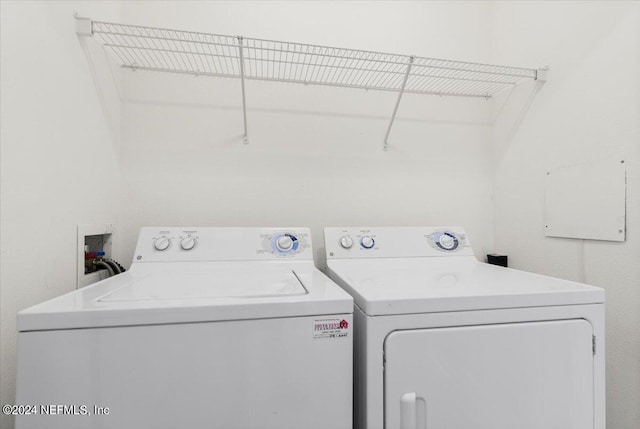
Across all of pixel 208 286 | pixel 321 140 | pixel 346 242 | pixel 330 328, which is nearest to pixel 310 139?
pixel 321 140

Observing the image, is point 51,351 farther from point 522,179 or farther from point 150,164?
point 522,179

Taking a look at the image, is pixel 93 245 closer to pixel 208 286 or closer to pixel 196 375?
pixel 208 286

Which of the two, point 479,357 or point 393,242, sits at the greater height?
point 393,242

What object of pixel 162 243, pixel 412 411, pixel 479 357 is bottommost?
pixel 412 411

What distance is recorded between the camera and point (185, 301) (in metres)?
0.73

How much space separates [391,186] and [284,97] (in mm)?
750

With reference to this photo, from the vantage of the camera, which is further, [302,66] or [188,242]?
[302,66]

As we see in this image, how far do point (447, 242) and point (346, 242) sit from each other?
52cm

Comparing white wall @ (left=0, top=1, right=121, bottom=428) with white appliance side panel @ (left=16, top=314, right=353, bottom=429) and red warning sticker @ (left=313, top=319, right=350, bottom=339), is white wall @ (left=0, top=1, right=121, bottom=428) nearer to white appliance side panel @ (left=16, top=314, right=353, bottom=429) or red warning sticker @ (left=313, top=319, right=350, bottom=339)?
white appliance side panel @ (left=16, top=314, right=353, bottom=429)

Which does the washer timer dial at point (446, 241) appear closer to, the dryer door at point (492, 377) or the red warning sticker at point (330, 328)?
the dryer door at point (492, 377)

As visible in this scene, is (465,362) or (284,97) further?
(284,97)

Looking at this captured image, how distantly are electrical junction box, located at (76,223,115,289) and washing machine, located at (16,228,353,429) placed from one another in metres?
0.42

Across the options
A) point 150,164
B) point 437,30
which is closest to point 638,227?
point 437,30

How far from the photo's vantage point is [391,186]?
169 centimetres
